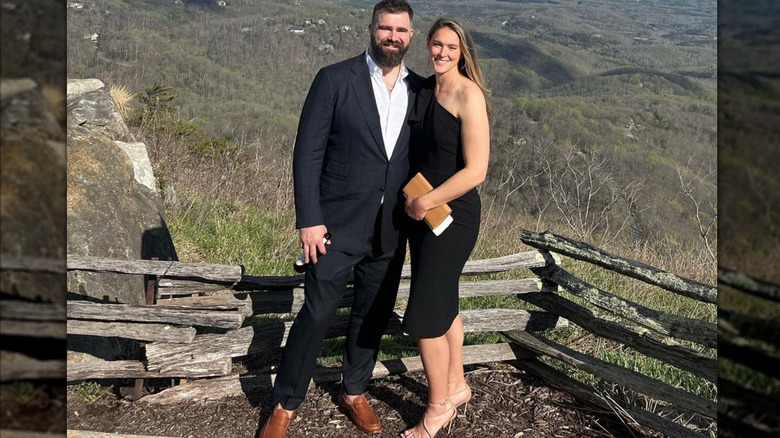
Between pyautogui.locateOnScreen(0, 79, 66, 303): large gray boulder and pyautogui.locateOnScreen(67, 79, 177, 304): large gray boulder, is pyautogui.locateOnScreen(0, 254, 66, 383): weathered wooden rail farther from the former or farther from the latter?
pyautogui.locateOnScreen(67, 79, 177, 304): large gray boulder

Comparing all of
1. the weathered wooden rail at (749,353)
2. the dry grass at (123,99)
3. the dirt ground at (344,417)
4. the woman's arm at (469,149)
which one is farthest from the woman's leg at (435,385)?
the dry grass at (123,99)

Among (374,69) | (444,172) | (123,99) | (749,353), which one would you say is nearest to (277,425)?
(444,172)

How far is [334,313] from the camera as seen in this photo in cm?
354

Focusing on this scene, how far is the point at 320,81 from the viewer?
10.7 ft

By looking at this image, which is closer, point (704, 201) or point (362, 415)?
point (362, 415)

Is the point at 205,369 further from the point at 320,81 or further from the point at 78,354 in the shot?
the point at 320,81

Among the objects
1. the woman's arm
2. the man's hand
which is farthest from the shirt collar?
the man's hand

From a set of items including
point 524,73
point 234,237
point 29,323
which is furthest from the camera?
point 524,73

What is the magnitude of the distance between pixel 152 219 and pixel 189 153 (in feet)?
21.1

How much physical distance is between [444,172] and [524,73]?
66.4m

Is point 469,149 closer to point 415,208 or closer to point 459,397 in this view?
point 415,208

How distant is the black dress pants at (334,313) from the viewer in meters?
3.41

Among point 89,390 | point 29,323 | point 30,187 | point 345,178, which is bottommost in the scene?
point 89,390

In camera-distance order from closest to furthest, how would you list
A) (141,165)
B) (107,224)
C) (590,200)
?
1. (107,224)
2. (141,165)
3. (590,200)
